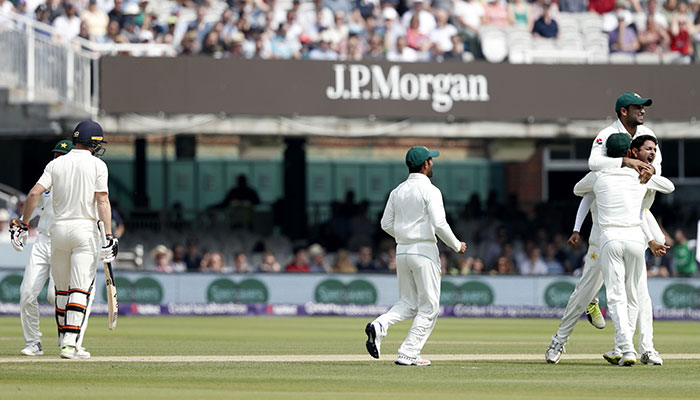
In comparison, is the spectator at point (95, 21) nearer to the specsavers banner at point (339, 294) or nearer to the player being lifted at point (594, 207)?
the specsavers banner at point (339, 294)

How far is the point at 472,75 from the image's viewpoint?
23672 millimetres

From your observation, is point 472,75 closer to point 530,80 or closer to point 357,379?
point 530,80

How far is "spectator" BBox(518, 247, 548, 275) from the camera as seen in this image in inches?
942

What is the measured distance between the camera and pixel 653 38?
24.7 m

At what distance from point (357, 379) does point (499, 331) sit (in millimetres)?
8767

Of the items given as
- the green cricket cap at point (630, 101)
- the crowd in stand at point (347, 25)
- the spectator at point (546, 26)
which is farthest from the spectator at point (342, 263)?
the green cricket cap at point (630, 101)

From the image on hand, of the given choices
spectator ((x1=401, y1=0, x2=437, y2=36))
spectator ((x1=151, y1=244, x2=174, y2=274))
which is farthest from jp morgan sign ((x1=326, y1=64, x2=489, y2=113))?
spectator ((x1=151, y1=244, x2=174, y2=274))

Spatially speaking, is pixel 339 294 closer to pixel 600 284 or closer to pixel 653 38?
pixel 653 38

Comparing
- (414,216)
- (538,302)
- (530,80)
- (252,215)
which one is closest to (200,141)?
(252,215)

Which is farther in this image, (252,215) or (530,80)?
(252,215)

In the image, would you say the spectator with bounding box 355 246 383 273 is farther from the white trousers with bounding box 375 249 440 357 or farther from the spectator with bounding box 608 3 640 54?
the white trousers with bounding box 375 249 440 357

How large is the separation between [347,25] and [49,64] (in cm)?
583

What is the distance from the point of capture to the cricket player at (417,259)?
10.1m

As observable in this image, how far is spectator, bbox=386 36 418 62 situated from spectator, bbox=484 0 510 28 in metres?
1.91
